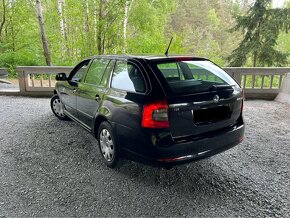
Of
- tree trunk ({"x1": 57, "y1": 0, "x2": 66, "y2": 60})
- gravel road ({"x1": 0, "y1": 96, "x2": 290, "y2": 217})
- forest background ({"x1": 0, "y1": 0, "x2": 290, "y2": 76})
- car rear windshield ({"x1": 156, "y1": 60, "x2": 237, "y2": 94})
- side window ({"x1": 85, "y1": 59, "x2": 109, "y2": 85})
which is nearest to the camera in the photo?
gravel road ({"x1": 0, "y1": 96, "x2": 290, "y2": 217})

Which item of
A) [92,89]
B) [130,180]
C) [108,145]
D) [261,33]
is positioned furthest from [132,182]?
[261,33]

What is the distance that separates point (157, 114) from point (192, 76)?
3.66ft

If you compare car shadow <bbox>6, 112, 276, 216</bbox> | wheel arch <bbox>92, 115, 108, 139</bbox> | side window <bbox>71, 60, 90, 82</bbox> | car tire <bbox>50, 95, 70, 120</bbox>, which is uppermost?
side window <bbox>71, 60, 90, 82</bbox>

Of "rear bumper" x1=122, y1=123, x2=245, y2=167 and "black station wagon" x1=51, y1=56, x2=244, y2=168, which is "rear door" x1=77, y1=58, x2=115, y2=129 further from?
"rear bumper" x1=122, y1=123, x2=245, y2=167

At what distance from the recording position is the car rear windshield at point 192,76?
2.71 m

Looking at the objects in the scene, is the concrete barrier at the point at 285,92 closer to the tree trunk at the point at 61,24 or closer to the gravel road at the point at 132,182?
the gravel road at the point at 132,182

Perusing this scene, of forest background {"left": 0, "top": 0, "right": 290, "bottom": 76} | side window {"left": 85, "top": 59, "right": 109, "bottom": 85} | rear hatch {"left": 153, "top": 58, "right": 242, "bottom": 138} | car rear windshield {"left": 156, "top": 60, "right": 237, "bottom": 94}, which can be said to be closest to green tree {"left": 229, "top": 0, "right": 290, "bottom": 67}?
forest background {"left": 0, "top": 0, "right": 290, "bottom": 76}

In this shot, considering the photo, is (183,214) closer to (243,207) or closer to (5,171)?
(243,207)

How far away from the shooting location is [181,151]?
254 cm

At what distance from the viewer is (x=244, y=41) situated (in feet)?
54.3

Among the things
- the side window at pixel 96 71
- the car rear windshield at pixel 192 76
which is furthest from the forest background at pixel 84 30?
the car rear windshield at pixel 192 76

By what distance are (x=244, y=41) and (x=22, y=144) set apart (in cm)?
1649

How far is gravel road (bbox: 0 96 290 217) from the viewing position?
2467 millimetres

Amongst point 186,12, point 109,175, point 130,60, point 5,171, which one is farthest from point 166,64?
point 186,12
